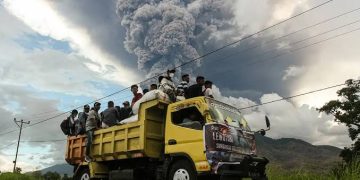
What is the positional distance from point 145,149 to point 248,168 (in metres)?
2.75

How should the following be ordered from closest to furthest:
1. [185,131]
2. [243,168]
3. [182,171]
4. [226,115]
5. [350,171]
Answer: [243,168], [350,171], [182,171], [185,131], [226,115]

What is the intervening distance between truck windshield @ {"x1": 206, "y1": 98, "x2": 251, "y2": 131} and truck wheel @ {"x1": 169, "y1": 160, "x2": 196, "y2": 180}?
123 centimetres

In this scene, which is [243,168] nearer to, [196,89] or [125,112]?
[196,89]

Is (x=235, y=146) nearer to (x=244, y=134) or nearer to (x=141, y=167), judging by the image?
(x=244, y=134)

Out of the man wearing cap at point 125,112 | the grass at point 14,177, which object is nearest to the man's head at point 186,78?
the man wearing cap at point 125,112

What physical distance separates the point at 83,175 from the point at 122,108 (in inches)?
93.2

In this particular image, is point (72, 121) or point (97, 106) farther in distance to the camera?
point (72, 121)

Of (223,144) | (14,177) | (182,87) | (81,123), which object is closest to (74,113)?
(81,123)

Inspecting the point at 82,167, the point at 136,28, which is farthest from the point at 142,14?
the point at 82,167

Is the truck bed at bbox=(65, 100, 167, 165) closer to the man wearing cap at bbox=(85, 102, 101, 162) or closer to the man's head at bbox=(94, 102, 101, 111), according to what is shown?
the man wearing cap at bbox=(85, 102, 101, 162)

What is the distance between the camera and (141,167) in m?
11.2

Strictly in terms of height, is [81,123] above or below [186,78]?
below

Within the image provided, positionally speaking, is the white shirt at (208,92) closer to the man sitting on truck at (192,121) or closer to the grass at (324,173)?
the man sitting on truck at (192,121)

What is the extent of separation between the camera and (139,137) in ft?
35.3
